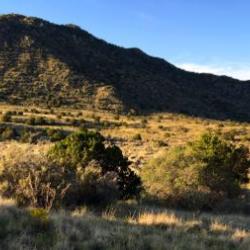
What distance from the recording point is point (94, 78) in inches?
3511

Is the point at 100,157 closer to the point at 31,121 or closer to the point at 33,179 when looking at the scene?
the point at 33,179

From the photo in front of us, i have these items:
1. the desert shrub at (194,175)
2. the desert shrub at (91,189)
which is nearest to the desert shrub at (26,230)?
the desert shrub at (91,189)

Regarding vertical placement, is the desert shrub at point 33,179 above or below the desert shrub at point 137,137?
above

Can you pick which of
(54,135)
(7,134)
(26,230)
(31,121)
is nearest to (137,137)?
(31,121)

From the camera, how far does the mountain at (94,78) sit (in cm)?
7962

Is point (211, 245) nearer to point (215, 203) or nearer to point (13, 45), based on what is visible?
point (215, 203)

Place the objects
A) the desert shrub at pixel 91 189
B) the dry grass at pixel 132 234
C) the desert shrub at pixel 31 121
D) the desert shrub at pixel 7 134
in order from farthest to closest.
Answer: the desert shrub at pixel 31 121 → the desert shrub at pixel 7 134 → the desert shrub at pixel 91 189 → the dry grass at pixel 132 234

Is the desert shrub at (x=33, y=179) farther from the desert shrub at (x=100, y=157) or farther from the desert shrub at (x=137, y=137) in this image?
the desert shrub at (x=137, y=137)

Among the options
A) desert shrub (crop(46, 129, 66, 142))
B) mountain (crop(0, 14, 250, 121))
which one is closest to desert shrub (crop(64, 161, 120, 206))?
desert shrub (crop(46, 129, 66, 142))

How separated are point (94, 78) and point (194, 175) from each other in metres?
72.9

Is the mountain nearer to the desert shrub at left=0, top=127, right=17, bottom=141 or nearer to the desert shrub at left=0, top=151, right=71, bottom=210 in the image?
the desert shrub at left=0, top=127, right=17, bottom=141

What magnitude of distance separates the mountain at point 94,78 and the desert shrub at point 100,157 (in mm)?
56106

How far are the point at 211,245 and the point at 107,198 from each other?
4945 mm

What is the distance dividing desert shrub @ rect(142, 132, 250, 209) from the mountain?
55.4 metres
